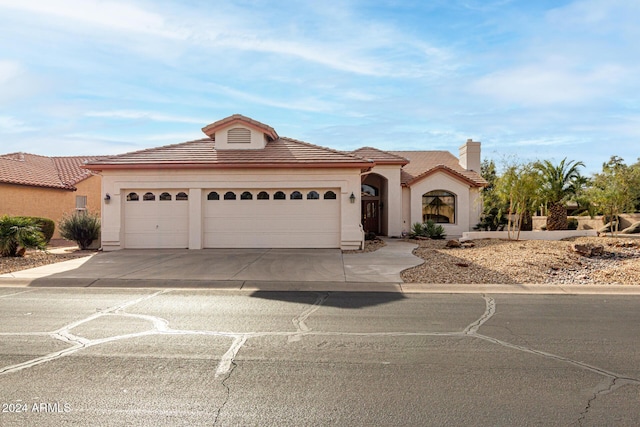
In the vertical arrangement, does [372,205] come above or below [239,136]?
below

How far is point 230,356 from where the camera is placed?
5.81 m

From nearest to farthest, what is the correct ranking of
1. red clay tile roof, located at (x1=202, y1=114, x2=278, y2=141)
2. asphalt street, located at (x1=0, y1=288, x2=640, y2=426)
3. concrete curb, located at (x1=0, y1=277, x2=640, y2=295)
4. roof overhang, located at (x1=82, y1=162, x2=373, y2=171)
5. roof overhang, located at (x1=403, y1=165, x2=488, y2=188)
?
asphalt street, located at (x1=0, y1=288, x2=640, y2=426) < concrete curb, located at (x1=0, y1=277, x2=640, y2=295) < roof overhang, located at (x1=82, y1=162, x2=373, y2=171) < red clay tile roof, located at (x1=202, y1=114, x2=278, y2=141) < roof overhang, located at (x1=403, y1=165, x2=488, y2=188)

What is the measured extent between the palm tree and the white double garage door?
10.6m

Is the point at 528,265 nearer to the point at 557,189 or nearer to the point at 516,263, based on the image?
the point at 516,263

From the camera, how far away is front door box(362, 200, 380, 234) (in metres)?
27.4

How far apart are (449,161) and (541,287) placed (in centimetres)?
1967

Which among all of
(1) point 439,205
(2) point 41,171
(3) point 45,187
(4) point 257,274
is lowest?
(4) point 257,274

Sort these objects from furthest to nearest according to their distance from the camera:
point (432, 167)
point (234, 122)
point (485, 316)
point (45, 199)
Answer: point (432, 167) < point (45, 199) < point (234, 122) < point (485, 316)

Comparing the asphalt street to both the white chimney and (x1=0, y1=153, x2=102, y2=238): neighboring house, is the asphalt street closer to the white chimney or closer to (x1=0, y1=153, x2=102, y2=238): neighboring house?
(x1=0, y1=153, x2=102, y2=238): neighboring house

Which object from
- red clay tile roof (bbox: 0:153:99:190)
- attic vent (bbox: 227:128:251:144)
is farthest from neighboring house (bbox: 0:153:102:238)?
attic vent (bbox: 227:128:251:144)

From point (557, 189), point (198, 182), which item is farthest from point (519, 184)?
point (198, 182)

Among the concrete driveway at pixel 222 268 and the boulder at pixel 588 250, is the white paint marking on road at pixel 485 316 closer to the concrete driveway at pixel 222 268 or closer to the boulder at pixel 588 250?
the concrete driveway at pixel 222 268

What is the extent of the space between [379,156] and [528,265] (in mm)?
13386

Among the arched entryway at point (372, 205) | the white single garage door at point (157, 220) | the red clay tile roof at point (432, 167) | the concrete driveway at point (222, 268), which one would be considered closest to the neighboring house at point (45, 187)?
the white single garage door at point (157, 220)
